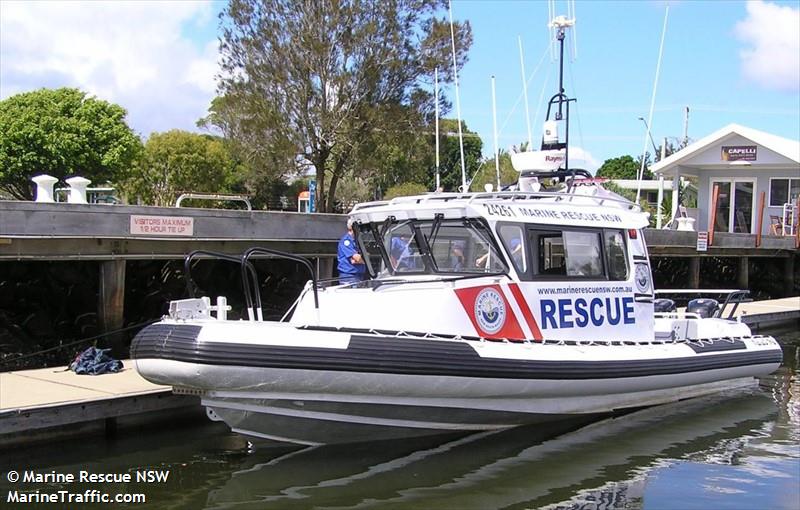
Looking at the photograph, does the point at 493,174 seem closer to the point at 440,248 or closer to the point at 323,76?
the point at 323,76

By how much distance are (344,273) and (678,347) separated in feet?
12.3

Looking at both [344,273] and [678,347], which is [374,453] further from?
[678,347]

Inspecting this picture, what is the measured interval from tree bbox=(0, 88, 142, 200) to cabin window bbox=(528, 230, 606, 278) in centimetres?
2498

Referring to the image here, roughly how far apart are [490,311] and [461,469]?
140 centimetres

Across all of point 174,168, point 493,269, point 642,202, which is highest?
point 174,168

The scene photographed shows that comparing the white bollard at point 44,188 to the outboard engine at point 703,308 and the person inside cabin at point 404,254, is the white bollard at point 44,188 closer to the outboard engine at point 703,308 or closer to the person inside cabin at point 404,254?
the person inside cabin at point 404,254

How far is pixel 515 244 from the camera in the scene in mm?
7367

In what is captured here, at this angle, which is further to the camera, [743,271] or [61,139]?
[61,139]

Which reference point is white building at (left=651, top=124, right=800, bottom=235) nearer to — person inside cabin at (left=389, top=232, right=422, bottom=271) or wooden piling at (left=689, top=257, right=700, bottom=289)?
wooden piling at (left=689, top=257, right=700, bottom=289)

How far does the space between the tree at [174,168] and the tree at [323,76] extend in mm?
10756

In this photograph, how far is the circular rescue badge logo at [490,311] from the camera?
7.09 metres

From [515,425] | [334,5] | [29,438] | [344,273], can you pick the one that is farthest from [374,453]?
[334,5]

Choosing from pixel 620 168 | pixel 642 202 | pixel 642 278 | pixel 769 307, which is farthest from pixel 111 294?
pixel 620 168

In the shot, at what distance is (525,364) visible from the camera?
7012 mm
